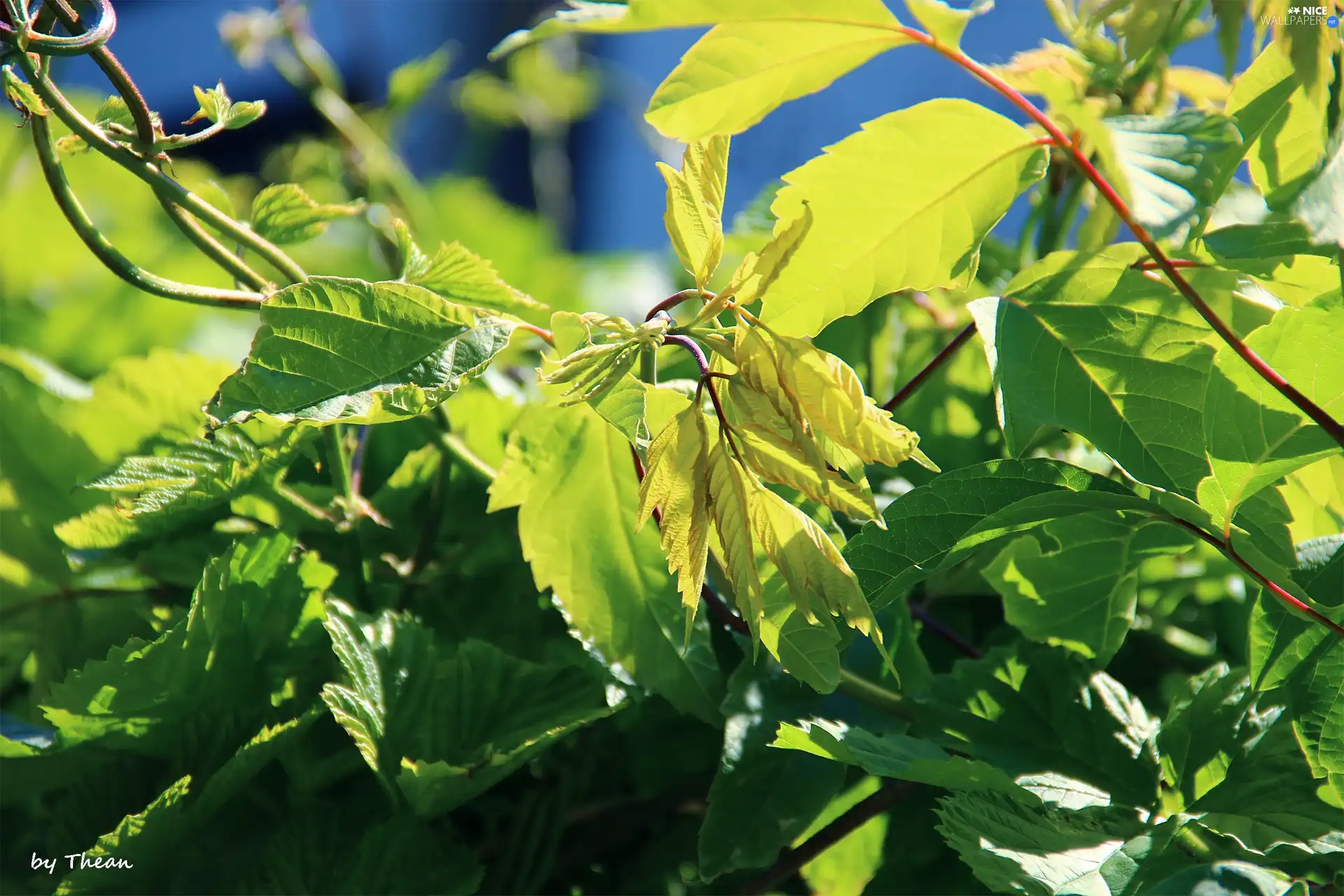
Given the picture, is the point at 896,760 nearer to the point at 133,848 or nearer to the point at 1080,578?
the point at 1080,578

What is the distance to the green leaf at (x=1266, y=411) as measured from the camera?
0.26 metres

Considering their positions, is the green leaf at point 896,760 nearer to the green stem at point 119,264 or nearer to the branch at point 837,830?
the branch at point 837,830

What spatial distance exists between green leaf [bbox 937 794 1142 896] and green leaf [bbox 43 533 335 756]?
221mm

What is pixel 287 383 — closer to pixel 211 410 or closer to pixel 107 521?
pixel 211 410

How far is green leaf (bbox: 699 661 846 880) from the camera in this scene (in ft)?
1.03

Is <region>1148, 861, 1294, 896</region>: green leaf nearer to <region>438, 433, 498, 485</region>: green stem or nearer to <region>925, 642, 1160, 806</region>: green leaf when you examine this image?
<region>925, 642, 1160, 806</region>: green leaf

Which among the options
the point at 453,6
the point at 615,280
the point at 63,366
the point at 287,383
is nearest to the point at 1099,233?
the point at 287,383

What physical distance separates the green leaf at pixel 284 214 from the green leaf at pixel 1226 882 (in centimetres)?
31

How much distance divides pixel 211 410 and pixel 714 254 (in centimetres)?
13

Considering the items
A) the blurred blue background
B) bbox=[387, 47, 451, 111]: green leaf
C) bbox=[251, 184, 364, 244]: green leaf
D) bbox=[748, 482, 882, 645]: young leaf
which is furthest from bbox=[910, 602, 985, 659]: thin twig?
the blurred blue background

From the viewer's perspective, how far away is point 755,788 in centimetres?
32

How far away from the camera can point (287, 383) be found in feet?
0.84

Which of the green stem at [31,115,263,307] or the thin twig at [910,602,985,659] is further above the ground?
the green stem at [31,115,263,307]

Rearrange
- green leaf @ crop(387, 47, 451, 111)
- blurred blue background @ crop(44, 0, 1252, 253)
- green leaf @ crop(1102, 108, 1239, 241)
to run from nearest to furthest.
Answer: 1. green leaf @ crop(1102, 108, 1239, 241)
2. green leaf @ crop(387, 47, 451, 111)
3. blurred blue background @ crop(44, 0, 1252, 253)
